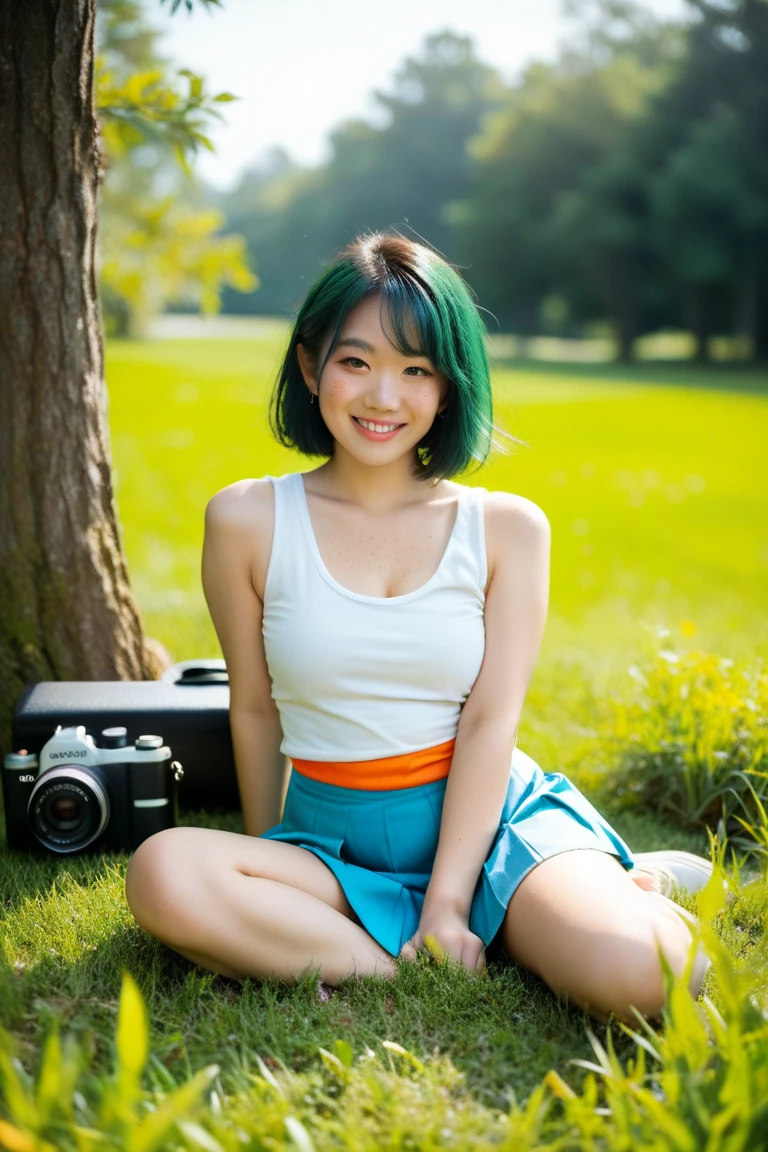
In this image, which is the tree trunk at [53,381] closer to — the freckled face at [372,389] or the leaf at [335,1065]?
the freckled face at [372,389]

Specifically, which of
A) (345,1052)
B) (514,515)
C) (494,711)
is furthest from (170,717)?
(345,1052)

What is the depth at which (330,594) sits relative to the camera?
6.00ft

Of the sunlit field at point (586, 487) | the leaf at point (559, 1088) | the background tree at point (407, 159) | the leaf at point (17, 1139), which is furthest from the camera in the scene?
the background tree at point (407, 159)

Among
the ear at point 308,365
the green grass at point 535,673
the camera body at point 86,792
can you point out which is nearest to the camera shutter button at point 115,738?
the camera body at point 86,792

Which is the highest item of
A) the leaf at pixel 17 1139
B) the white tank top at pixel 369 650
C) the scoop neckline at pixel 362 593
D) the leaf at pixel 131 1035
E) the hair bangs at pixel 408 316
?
the hair bangs at pixel 408 316

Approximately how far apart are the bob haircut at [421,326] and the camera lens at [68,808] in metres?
0.80

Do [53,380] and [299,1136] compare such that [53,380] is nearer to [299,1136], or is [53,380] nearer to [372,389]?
[372,389]

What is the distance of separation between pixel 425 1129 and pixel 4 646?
1590mm

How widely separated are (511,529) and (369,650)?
343mm

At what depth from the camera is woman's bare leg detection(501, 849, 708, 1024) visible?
149 cm

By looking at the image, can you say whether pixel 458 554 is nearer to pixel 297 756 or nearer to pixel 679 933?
pixel 297 756

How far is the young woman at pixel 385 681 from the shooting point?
1.65 metres

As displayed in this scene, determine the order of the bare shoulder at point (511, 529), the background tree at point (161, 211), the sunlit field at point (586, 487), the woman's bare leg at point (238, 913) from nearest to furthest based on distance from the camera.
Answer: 1. the woman's bare leg at point (238, 913)
2. the bare shoulder at point (511, 529)
3. the background tree at point (161, 211)
4. the sunlit field at point (586, 487)

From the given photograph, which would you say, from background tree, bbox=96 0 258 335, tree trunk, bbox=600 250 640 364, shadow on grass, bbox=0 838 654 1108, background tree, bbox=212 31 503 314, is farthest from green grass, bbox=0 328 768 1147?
background tree, bbox=212 31 503 314
